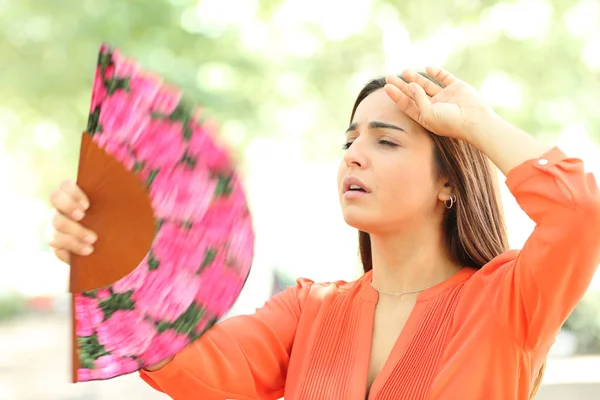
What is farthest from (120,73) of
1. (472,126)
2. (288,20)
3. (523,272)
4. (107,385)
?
(107,385)

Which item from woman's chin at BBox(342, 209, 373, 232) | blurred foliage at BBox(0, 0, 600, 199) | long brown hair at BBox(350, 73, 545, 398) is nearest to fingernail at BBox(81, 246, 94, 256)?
woman's chin at BBox(342, 209, 373, 232)

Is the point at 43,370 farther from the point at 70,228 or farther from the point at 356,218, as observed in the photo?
the point at 70,228

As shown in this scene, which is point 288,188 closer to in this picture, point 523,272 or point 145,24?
point 145,24

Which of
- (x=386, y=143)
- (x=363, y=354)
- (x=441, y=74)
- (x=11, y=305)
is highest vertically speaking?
(x=11, y=305)

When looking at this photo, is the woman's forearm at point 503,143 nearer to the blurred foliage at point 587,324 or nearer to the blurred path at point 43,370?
A: the blurred path at point 43,370

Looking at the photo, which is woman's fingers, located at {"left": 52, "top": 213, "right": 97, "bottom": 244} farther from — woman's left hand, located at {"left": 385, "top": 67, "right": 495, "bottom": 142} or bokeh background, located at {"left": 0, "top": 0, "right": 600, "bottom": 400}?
bokeh background, located at {"left": 0, "top": 0, "right": 600, "bottom": 400}

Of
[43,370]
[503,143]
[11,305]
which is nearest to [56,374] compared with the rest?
[43,370]

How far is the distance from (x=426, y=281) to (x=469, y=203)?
0.60 feet

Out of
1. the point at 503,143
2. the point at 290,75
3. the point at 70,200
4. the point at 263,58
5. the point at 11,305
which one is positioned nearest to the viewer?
the point at 70,200

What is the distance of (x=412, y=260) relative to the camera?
1.55 m

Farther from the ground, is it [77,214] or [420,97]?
[420,97]

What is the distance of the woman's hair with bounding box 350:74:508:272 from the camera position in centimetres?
154

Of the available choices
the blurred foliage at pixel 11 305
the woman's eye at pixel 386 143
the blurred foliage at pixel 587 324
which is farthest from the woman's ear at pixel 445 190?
the blurred foliage at pixel 11 305

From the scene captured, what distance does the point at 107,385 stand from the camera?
430 cm
